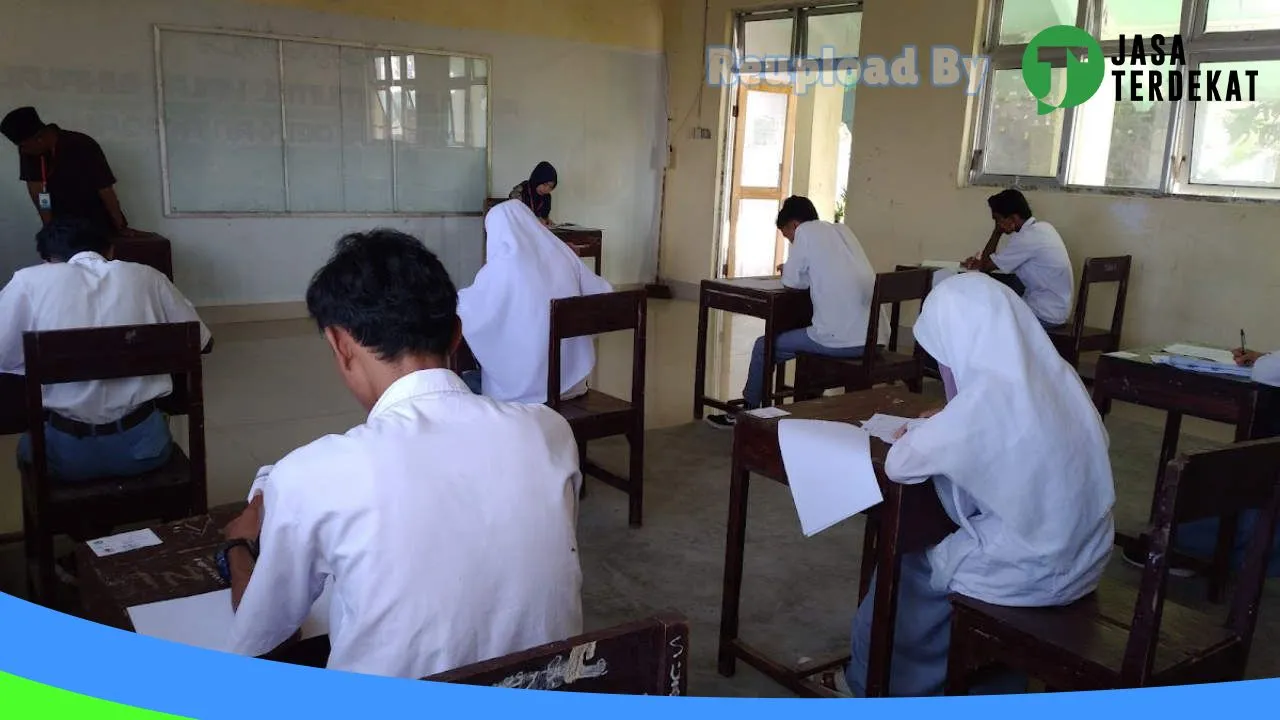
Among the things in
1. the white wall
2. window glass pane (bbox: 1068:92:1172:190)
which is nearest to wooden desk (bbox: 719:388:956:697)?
window glass pane (bbox: 1068:92:1172:190)

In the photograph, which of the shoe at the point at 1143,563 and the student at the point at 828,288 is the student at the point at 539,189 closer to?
the student at the point at 828,288

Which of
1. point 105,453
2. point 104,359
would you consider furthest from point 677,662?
point 105,453

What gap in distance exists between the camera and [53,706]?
60 centimetres

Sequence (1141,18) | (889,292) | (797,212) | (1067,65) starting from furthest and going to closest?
1. (1067,65)
2. (1141,18)
3. (797,212)
4. (889,292)

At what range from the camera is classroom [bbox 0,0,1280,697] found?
1251 millimetres

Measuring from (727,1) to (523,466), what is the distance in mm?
7633

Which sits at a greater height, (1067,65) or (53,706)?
(1067,65)

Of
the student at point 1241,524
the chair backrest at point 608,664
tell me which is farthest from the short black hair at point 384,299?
the student at point 1241,524

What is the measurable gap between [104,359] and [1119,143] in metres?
5.45

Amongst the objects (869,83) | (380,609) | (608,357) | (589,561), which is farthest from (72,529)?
(869,83)

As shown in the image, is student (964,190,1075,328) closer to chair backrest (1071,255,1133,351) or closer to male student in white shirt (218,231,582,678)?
chair backrest (1071,255,1133,351)

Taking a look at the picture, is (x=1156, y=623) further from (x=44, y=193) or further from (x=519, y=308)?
(x=44, y=193)

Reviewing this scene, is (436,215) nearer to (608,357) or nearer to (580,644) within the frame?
(608,357)

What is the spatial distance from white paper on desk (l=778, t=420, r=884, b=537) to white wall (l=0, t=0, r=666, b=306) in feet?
17.9
